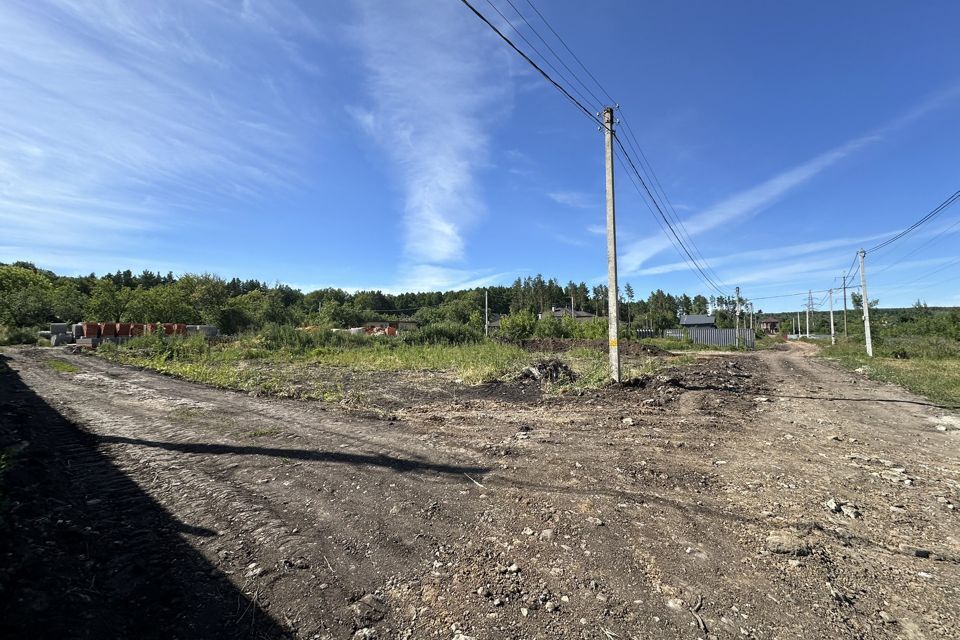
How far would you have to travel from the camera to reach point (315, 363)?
18.5 m

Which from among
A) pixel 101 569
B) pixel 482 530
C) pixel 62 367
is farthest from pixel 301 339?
pixel 482 530

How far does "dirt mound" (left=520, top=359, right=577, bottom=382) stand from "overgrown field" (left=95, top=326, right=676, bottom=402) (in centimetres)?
21

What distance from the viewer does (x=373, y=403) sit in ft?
30.4

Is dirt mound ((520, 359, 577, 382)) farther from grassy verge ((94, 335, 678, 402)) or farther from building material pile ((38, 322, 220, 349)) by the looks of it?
building material pile ((38, 322, 220, 349))

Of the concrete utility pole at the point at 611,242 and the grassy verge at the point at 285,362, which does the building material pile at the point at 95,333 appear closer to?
the grassy verge at the point at 285,362

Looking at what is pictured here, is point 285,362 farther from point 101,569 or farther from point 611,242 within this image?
point 101,569

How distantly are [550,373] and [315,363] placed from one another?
11.6 meters

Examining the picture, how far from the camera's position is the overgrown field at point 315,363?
11924 millimetres

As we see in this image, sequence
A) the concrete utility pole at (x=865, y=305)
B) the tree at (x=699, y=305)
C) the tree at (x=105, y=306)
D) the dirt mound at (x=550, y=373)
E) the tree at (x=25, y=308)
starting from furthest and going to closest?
the tree at (x=699, y=305) < the tree at (x=105, y=306) < the tree at (x=25, y=308) < the concrete utility pole at (x=865, y=305) < the dirt mound at (x=550, y=373)

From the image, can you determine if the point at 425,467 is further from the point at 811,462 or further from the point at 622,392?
the point at 622,392

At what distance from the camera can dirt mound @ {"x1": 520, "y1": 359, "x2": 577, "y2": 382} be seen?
40.1ft

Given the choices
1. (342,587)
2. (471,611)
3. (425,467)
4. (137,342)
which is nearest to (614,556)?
(471,611)

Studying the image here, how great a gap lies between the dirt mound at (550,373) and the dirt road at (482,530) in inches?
204

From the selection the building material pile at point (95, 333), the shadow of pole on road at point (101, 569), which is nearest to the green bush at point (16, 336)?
the building material pile at point (95, 333)
